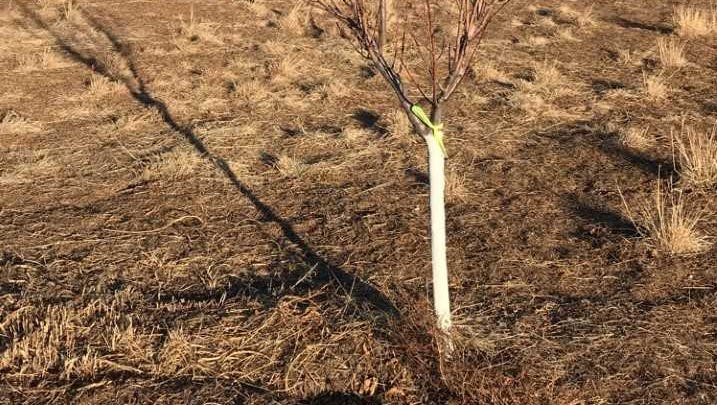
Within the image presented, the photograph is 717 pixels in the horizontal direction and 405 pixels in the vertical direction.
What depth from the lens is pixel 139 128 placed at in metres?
7.30

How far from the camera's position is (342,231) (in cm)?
514

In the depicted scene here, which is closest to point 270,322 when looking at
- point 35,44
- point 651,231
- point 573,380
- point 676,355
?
point 573,380

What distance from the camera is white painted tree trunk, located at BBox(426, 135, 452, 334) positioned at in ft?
10.5

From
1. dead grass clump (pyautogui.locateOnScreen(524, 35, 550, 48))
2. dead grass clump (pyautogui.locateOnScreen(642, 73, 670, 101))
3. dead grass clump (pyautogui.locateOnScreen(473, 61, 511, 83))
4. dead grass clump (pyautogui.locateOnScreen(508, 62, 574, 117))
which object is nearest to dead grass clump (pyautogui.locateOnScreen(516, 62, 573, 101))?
dead grass clump (pyautogui.locateOnScreen(508, 62, 574, 117))

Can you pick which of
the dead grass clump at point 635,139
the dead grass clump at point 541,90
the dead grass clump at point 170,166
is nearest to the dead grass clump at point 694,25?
the dead grass clump at point 541,90

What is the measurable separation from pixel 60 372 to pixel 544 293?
259cm

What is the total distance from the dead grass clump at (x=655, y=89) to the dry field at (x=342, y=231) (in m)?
0.03

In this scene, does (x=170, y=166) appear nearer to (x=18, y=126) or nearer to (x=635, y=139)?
(x=18, y=126)

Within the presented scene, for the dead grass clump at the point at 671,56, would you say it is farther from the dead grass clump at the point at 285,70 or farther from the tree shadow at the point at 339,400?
the tree shadow at the point at 339,400

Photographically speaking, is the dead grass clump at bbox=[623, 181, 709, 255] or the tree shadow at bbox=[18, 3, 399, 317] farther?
the dead grass clump at bbox=[623, 181, 709, 255]

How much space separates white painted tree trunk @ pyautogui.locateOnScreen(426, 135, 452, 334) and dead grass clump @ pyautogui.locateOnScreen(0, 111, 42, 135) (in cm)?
524

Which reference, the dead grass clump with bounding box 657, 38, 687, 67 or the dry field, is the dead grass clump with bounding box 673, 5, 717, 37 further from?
the dead grass clump with bounding box 657, 38, 687, 67

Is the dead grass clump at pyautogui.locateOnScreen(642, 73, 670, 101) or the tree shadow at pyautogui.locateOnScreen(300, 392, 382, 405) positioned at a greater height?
the dead grass clump at pyautogui.locateOnScreen(642, 73, 670, 101)

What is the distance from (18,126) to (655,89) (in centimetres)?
639
